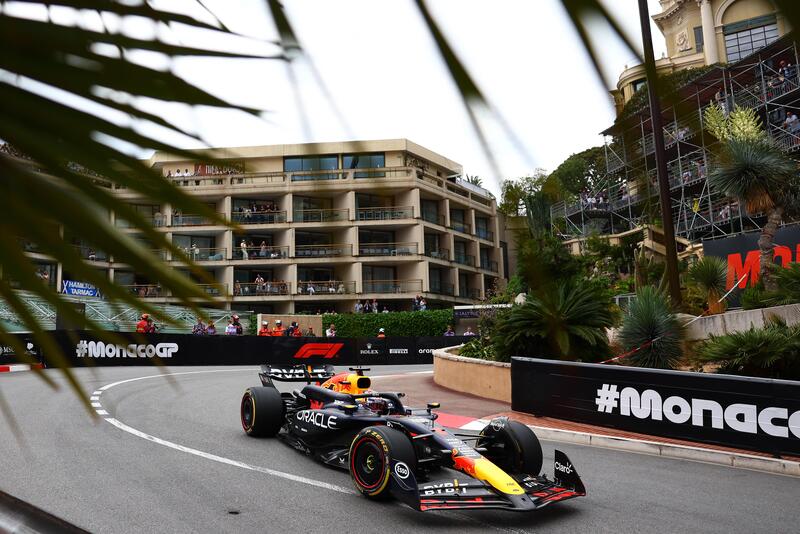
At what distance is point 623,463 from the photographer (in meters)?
7.88

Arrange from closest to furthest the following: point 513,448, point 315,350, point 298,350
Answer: point 513,448
point 298,350
point 315,350

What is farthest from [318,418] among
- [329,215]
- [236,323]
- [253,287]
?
[329,215]

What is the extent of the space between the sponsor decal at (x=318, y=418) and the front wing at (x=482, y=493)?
175 centimetres

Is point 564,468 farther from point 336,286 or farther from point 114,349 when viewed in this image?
point 114,349

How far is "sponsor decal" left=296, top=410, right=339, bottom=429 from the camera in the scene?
7.31 metres

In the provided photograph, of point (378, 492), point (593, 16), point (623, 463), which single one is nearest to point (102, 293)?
point (593, 16)

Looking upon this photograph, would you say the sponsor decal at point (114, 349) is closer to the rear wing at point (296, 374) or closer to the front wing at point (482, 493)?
the front wing at point (482, 493)

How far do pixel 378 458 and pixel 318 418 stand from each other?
171cm

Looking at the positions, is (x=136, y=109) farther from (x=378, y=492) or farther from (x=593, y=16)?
(x=378, y=492)

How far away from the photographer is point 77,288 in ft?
1.53

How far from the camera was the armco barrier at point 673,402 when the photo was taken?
7.82 m

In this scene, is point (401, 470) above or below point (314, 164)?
below

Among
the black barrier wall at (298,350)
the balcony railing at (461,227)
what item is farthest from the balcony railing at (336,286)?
the black barrier wall at (298,350)

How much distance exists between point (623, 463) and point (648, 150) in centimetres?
804
